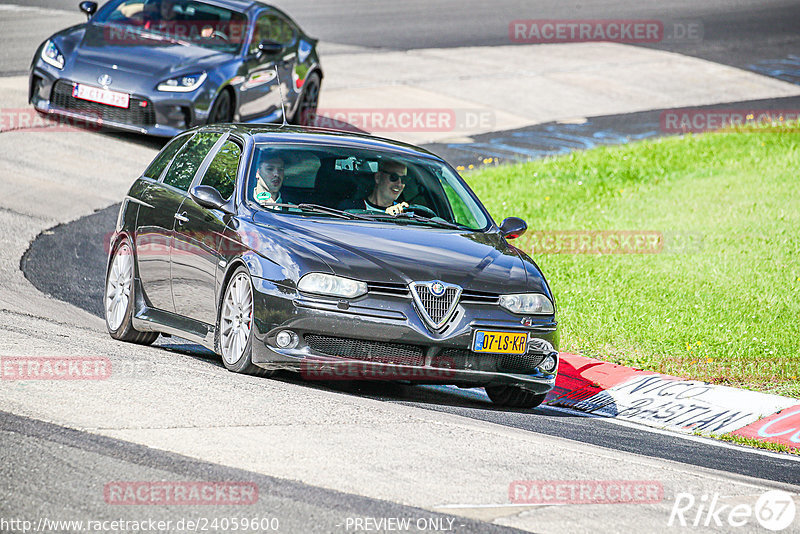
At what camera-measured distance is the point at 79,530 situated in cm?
490

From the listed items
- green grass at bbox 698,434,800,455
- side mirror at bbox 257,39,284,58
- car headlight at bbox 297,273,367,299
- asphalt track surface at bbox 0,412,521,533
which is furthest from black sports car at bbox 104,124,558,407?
side mirror at bbox 257,39,284,58

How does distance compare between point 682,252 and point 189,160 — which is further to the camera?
point 682,252

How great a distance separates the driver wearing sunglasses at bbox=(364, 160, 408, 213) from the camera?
909cm

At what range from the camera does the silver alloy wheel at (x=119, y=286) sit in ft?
32.0

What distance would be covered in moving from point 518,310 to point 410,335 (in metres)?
0.81

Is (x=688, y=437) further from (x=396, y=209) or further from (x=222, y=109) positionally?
(x=222, y=109)

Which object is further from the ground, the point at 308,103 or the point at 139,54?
the point at 139,54

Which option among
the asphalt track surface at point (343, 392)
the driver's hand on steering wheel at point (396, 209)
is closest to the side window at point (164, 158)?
the asphalt track surface at point (343, 392)

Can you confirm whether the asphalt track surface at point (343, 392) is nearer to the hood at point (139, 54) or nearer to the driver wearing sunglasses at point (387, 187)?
the driver wearing sunglasses at point (387, 187)

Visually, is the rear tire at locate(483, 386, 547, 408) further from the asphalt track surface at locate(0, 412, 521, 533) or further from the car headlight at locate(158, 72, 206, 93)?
the car headlight at locate(158, 72, 206, 93)

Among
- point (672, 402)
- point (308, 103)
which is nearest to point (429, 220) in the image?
point (672, 402)

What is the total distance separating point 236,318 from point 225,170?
1.40 m

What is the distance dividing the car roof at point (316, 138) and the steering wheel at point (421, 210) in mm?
503

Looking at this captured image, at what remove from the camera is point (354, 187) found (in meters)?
9.09
